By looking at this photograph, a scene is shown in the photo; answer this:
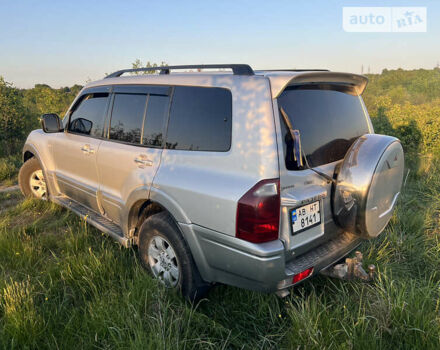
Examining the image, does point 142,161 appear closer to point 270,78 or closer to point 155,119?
point 155,119

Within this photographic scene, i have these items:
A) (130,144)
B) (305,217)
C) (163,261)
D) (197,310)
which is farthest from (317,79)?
(197,310)

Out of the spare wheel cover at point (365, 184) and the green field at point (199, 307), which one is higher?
the spare wheel cover at point (365, 184)

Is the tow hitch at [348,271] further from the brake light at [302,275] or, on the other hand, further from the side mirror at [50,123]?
the side mirror at [50,123]


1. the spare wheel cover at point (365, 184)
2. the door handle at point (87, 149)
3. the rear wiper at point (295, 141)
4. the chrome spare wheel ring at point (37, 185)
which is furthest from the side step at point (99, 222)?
the spare wheel cover at point (365, 184)

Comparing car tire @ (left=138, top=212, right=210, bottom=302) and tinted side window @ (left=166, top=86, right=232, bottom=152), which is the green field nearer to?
car tire @ (left=138, top=212, right=210, bottom=302)

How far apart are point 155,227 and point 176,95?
43.6 inches

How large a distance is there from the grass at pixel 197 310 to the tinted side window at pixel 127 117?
1.13 meters

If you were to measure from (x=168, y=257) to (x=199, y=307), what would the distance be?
1.56 feet

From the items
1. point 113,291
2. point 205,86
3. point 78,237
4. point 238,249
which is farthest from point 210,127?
point 78,237

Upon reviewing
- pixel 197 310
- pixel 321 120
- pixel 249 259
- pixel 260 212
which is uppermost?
pixel 321 120

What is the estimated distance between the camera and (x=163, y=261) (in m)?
2.55

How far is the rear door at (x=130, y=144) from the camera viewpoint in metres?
→ 2.57

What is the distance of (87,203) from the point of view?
3.60m

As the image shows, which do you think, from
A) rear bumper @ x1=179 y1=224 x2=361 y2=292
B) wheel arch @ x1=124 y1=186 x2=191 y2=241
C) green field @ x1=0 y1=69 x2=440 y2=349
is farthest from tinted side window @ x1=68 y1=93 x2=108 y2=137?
rear bumper @ x1=179 y1=224 x2=361 y2=292
